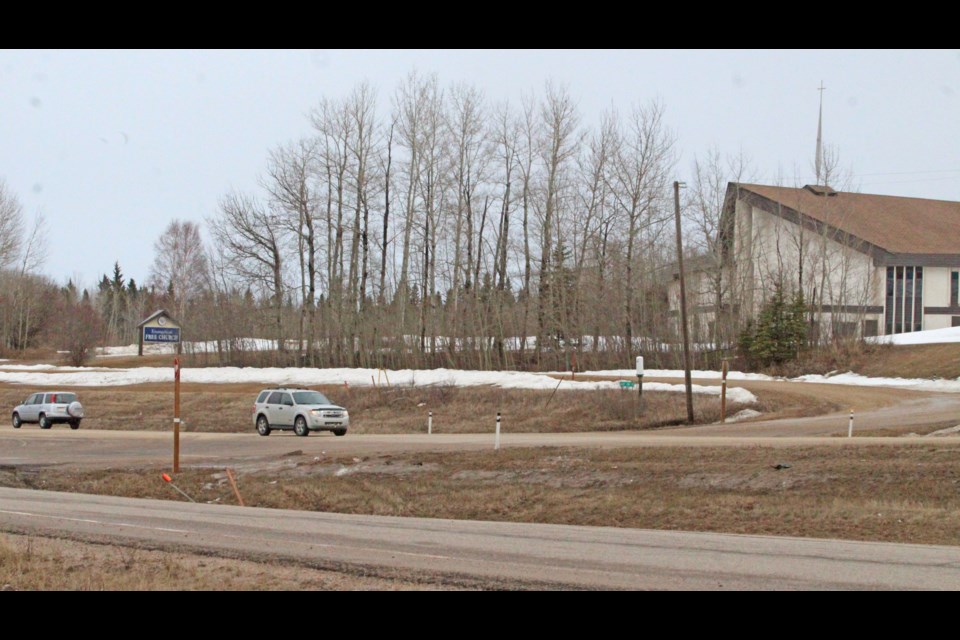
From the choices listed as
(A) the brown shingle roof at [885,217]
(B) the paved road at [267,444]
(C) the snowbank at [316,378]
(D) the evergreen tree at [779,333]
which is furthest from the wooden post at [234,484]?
(A) the brown shingle roof at [885,217]

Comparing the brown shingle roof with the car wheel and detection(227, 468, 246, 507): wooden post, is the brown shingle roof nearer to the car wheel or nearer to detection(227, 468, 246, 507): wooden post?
the car wheel

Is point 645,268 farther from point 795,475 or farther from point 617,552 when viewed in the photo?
point 617,552

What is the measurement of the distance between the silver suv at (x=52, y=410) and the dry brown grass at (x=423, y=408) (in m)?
2.45

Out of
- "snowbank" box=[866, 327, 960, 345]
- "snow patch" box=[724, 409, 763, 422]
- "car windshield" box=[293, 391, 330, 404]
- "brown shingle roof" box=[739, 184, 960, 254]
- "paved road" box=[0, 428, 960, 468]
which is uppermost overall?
"brown shingle roof" box=[739, 184, 960, 254]

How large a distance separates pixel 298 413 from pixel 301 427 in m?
0.55

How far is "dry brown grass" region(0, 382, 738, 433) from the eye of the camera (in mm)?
39031

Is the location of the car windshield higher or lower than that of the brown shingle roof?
lower

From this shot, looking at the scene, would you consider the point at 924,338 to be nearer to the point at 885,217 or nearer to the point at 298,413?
the point at 885,217

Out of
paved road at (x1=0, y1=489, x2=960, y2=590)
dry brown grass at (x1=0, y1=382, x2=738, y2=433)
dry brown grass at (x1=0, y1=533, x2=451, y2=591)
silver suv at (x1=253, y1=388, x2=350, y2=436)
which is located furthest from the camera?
dry brown grass at (x1=0, y1=382, x2=738, y2=433)

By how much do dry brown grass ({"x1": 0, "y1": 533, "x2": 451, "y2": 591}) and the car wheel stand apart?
857 inches

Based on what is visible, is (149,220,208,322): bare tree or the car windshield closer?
the car windshield

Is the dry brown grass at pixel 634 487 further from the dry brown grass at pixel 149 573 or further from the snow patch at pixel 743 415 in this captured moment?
the snow patch at pixel 743 415

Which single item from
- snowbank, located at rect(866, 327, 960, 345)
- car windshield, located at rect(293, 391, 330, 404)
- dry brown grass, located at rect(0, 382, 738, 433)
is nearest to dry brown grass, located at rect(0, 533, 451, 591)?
car windshield, located at rect(293, 391, 330, 404)

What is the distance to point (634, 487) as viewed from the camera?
64.7ft
